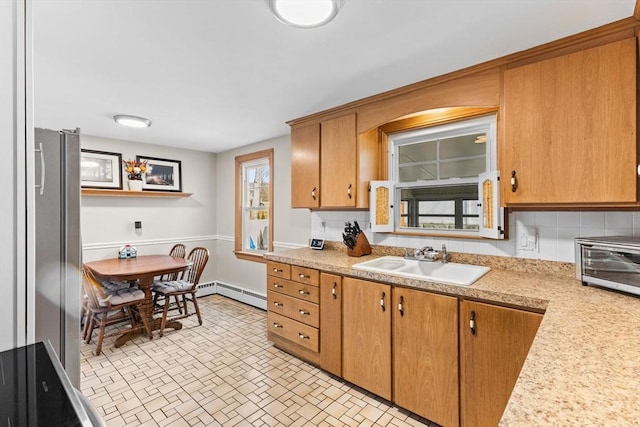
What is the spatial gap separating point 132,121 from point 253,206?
1868mm

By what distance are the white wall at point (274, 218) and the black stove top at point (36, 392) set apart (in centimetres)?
272

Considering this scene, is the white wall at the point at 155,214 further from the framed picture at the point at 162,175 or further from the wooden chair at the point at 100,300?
the wooden chair at the point at 100,300

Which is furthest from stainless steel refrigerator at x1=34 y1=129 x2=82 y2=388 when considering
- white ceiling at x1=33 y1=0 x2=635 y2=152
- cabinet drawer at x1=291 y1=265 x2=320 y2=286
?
cabinet drawer at x1=291 y1=265 x2=320 y2=286

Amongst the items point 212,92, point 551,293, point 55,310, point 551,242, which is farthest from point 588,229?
point 55,310

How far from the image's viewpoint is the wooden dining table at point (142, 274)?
298cm

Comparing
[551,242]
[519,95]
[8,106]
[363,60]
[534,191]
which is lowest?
[551,242]

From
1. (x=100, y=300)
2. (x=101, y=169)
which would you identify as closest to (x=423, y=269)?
(x=100, y=300)

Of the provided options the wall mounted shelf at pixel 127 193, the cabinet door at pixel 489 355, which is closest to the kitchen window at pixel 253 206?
the wall mounted shelf at pixel 127 193

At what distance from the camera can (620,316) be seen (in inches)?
47.9

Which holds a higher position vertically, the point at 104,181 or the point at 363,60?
the point at 363,60

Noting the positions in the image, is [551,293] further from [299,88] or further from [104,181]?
[104,181]

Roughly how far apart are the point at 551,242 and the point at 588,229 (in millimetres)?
203

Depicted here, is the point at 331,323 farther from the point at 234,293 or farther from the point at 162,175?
the point at 162,175

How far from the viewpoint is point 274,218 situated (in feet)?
13.1
